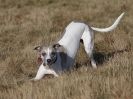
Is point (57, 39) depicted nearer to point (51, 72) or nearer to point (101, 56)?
point (101, 56)

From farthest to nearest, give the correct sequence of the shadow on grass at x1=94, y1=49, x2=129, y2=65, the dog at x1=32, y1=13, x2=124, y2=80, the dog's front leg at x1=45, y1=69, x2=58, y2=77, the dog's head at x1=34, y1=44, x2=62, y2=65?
the shadow on grass at x1=94, y1=49, x2=129, y2=65 → the dog's front leg at x1=45, y1=69, x2=58, y2=77 → the dog at x1=32, y1=13, x2=124, y2=80 → the dog's head at x1=34, y1=44, x2=62, y2=65

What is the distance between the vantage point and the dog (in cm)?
921

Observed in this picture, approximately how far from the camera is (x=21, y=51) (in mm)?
12438

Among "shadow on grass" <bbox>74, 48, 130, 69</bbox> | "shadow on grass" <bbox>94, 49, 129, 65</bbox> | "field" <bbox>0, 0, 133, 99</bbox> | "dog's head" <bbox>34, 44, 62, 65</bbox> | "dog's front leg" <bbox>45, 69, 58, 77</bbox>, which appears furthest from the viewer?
"shadow on grass" <bbox>94, 49, 129, 65</bbox>

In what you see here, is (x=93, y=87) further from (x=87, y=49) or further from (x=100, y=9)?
(x=100, y=9)

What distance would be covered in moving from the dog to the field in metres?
0.30

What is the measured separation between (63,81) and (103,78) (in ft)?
2.13

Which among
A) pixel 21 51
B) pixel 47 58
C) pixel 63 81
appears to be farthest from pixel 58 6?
pixel 63 81

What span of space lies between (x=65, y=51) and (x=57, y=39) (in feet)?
3.70

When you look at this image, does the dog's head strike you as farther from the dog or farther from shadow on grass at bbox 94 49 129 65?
shadow on grass at bbox 94 49 129 65

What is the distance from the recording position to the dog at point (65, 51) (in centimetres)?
921

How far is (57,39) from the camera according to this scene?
1108 cm

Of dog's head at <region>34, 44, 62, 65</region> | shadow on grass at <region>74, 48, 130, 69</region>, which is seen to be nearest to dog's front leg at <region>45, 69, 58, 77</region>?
dog's head at <region>34, 44, 62, 65</region>

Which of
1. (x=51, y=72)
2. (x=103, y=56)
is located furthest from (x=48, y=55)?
(x=103, y=56)
